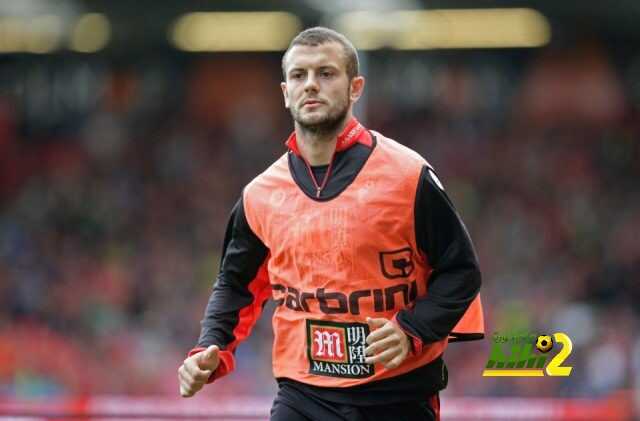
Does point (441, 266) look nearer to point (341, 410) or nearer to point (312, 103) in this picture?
point (341, 410)

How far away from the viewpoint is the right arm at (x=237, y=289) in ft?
14.9

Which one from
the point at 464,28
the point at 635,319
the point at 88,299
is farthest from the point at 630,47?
the point at 88,299

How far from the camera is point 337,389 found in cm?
428

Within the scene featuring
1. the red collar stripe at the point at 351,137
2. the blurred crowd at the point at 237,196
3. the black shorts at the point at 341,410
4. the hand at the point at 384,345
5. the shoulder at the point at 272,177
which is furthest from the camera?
the blurred crowd at the point at 237,196

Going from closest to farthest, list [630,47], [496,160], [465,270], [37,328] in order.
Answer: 1. [465,270]
2. [37,328]
3. [496,160]
4. [630,47]

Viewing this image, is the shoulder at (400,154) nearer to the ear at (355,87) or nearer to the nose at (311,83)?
the ear at (355,87)

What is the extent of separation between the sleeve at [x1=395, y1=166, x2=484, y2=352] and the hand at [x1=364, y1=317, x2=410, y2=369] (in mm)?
147

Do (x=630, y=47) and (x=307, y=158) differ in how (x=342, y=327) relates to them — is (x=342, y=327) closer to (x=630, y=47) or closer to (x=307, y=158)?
(x=307, y=158)

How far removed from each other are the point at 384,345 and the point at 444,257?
A: 1.27 feet

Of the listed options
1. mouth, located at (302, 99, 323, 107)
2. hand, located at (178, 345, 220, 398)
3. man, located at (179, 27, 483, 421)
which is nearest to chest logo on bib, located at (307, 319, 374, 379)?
man, located at (179, 27, 483, 421)

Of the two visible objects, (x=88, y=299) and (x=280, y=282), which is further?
(x=88, y=299)

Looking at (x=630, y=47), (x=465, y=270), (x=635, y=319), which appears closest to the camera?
(x=465, y=270)

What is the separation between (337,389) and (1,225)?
15.9 m
